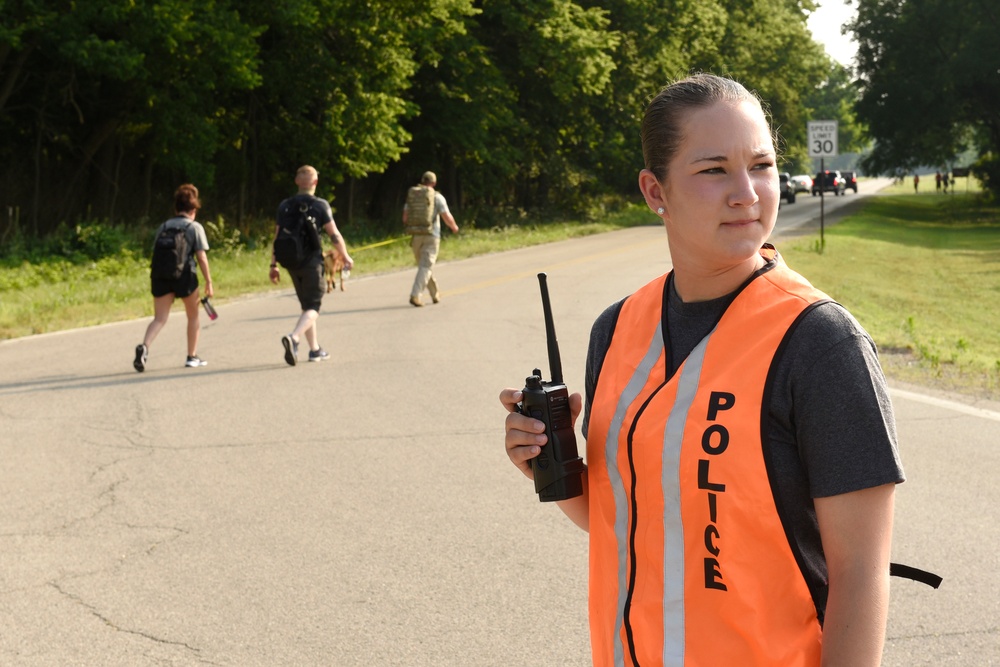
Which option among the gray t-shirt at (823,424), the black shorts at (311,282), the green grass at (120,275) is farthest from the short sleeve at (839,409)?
the green grass at (120,275)

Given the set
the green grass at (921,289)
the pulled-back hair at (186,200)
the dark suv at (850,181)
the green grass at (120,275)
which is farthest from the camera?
the dark suv at (850,181)

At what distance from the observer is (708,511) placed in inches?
75.2

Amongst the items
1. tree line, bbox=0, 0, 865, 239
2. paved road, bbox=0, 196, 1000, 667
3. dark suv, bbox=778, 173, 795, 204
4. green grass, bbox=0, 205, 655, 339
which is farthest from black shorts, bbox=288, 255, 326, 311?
dark suv, bbox=778, 173, 795, 204

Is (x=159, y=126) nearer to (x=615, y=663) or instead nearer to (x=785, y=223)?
(x=785, y=223)

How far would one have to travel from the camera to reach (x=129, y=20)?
2500 centimetres

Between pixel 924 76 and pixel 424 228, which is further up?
pixel 924 76

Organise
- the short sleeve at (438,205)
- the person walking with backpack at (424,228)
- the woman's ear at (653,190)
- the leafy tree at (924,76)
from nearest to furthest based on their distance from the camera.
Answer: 1. the woman's ear at (653,190)
2. the person walking with backpack at (424,228)
3. the short sleeve at (438,205)
4. the leafy tree at (924,76)

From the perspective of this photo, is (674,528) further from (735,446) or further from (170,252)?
(170,252)

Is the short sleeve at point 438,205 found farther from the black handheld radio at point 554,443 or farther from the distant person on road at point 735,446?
the distant person on road at point 735,446

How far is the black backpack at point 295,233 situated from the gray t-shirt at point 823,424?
10.5 metres

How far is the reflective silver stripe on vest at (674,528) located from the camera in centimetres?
195

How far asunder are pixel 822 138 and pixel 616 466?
87.2 feet

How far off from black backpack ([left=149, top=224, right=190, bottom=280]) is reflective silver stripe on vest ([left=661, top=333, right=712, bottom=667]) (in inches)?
418

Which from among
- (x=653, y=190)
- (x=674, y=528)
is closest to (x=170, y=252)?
(x=653, y=190)
